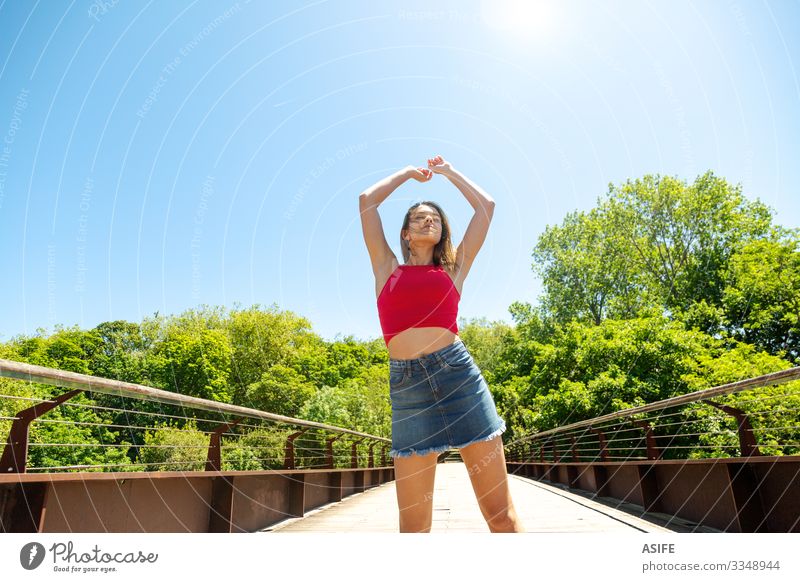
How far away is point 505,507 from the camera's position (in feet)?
5.76

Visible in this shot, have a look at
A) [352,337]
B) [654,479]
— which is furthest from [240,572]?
[352,337]

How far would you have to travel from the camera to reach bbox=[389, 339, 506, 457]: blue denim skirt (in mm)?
1817

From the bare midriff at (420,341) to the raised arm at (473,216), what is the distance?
356 millimetres

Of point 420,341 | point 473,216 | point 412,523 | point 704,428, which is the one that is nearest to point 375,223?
point 473,216

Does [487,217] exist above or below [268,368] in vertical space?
below

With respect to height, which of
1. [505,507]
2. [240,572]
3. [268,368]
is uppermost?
[268,368]

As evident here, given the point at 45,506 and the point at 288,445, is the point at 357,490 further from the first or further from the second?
the point at 45,506

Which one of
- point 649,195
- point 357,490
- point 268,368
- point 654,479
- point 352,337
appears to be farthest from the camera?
point 352,337

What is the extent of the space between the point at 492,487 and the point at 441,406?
1.09 feet

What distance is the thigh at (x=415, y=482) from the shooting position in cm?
182

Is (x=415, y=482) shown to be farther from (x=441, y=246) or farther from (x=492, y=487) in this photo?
(x=441, y=246)

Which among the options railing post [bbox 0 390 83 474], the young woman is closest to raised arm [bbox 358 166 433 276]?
the young woman

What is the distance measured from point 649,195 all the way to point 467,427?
27.9 meters

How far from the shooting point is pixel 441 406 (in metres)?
1.86
